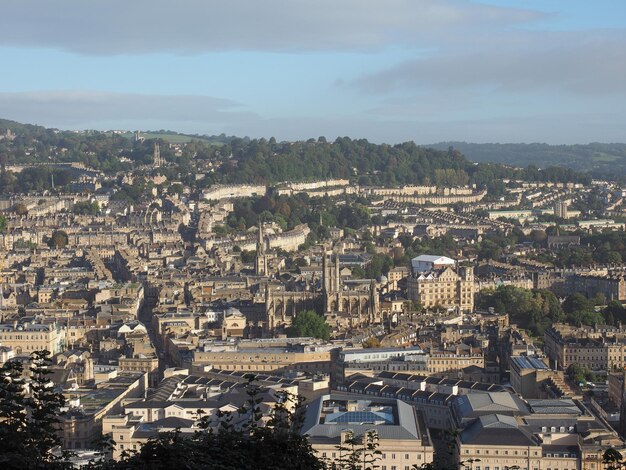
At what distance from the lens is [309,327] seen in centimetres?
4469

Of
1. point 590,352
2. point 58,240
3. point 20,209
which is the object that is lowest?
point 590,352

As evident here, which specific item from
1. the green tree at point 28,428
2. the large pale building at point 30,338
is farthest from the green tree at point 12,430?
the large pale building at point 30,338

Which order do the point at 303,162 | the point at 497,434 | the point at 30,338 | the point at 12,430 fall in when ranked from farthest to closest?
the point at 303,162
the point at 30,338
the point at 497,434
the point at 12,430

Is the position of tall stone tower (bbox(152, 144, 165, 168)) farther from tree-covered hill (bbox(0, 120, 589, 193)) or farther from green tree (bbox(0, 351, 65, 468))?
green tree (bbox(0, 351, 65, 468))

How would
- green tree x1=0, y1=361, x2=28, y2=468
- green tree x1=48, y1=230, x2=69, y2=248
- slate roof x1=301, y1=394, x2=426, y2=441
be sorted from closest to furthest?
green tree x1=0, y1=361, x2=28, y2=468
slate roof x1=301, y1=394, x2=426, y2=441
green tree x1=48, y1=230, x2=69, y2=248

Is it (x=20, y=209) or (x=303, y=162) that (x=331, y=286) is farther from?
(x=303, y=162)

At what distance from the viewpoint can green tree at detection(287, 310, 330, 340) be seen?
44.3 metres

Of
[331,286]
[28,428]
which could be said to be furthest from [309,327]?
[28,428]

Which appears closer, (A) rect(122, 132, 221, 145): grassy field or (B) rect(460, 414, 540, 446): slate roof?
(B) rect(460, 414, 540, 446): slate roof

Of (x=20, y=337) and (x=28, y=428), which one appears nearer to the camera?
(x=28, y=428)

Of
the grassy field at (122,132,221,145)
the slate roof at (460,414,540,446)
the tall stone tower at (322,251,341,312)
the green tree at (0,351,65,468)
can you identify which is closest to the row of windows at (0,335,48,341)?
the tall stone tower at (322,251,341,312)

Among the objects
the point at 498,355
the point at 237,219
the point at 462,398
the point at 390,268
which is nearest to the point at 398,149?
the point at 237,219

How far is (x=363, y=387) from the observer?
117ft

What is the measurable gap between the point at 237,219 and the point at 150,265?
18239 millimetres
